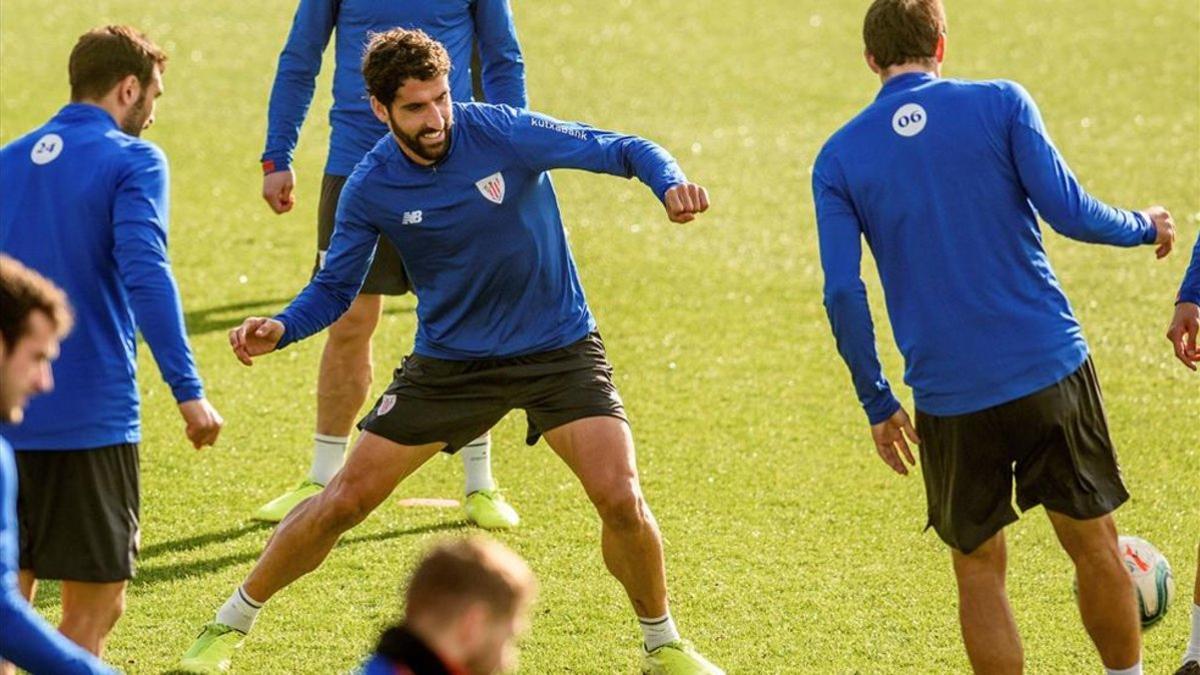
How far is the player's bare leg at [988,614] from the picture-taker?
565 centimetres

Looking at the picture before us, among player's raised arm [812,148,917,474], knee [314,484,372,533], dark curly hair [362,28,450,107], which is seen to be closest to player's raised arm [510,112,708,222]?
dark curly hair [362,28,450,107]

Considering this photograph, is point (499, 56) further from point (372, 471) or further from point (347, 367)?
point (372, 471)

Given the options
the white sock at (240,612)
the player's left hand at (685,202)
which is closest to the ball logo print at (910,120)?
the player's left hand at (685,202)

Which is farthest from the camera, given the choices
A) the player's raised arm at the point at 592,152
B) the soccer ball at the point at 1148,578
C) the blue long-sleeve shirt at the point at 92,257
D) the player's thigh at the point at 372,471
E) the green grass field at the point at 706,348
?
the green grass field at the point at 706,348

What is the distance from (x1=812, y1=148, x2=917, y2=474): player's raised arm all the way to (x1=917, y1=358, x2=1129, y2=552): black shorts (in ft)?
0.57

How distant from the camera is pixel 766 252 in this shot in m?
13.4

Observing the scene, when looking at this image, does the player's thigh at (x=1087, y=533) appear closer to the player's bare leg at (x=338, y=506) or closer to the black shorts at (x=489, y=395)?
the black shorts at (x=489, y=395)

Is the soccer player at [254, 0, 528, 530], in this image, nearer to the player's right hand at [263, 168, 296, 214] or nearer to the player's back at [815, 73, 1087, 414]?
the player's right hand at [263, 168, 296, 214]

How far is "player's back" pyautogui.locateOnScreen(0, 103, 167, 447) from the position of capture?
5363 millimetres

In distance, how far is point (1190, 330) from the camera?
6340mm

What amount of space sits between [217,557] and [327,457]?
85 cm

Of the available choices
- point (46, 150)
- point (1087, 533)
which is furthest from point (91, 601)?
point (1087, 533)

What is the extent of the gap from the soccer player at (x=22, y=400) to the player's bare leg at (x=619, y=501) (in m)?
2.47

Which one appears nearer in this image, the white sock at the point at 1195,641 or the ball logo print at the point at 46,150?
the ball logo print at the point at 46,150
